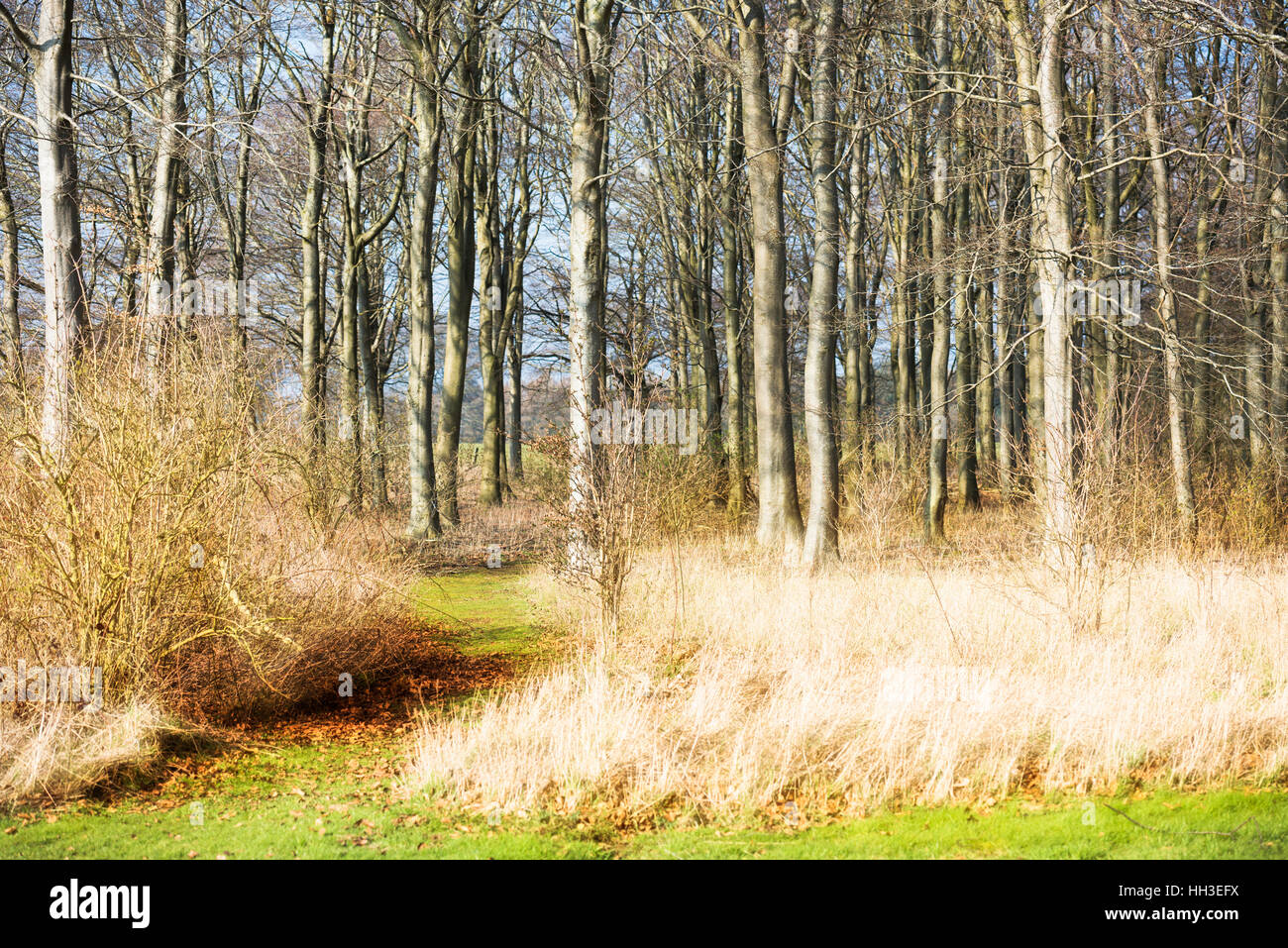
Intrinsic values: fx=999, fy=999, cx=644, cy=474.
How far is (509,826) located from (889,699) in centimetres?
264

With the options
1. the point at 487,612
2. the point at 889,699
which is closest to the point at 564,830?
the point at 889,699

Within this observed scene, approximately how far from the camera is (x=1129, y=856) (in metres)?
4.72

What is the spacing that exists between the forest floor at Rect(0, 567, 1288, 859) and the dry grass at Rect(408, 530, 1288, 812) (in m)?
0.21

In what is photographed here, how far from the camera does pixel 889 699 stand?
21.0 ft

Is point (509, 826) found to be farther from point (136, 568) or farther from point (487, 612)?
point (487, 612)

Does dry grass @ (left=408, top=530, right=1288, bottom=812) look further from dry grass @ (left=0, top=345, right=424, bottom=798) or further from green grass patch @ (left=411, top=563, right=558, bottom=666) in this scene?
dry grass @ (left=0, top=345, right=424, bottom=798)

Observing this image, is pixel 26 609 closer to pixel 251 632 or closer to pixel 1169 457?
pixel 251 632

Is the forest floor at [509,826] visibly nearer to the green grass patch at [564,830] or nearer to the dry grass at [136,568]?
the green grass patch at [564,830]

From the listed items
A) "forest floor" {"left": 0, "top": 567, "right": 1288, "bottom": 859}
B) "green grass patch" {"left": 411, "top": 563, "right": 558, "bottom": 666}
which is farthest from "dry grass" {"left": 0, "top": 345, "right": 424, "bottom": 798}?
"green grass patch" {"left": 411, "top": 563, "right": 558, "bottom": 666}

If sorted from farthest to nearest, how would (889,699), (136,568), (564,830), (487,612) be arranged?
1. (487,612)
2. (889,699)
3. (136,568)
4. (564,830)

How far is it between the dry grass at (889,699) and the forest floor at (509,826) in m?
0.21
